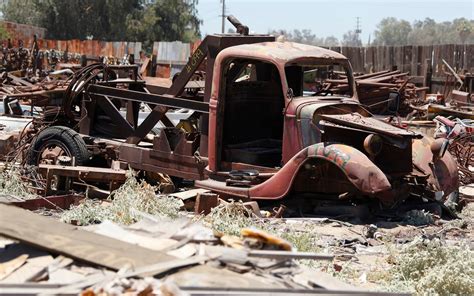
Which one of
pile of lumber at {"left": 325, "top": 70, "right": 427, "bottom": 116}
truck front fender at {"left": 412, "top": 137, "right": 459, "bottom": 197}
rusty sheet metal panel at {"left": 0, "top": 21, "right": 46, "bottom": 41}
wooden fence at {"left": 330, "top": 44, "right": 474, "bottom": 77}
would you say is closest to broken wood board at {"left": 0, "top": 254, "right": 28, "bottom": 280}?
truck front fender at {"left": 412, "top": 137, "right": 459, "bottom": 197}

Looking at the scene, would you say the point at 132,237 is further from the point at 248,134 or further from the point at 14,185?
the point at 14,185

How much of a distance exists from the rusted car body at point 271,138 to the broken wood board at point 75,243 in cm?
457

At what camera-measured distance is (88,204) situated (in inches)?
345

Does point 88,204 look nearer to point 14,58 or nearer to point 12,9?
point 14,58

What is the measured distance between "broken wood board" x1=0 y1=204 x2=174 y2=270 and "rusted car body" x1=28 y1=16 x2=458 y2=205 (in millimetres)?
4568

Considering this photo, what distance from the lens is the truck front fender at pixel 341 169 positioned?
872 cm

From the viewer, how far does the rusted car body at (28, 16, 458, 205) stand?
917 centimetres

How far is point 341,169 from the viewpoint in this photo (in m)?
8.86

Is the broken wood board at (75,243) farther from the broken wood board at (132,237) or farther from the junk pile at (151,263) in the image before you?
→ the broken wood board at (132,237)

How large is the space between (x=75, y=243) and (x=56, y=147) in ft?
23.4

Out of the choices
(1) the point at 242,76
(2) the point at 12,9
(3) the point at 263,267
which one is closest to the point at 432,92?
(1) the point at 242,76

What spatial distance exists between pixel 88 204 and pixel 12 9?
6150 cm

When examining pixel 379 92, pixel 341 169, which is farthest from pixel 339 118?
pixel 379 92

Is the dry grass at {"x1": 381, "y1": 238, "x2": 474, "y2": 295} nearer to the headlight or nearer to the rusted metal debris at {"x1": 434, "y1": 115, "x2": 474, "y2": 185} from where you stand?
the headlight
